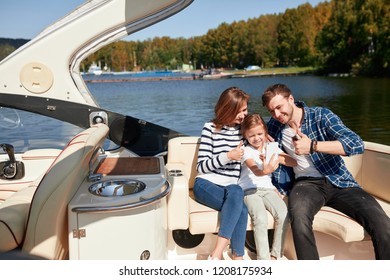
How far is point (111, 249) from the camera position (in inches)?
77.9

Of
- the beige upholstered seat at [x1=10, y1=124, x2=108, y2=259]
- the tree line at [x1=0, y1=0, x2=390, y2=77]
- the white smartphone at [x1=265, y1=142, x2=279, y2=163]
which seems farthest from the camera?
the tree line at [x1=0, y1=0, x2=390, y2=77]

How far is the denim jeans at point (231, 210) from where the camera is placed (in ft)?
7.77

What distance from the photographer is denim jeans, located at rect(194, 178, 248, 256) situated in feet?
7.77

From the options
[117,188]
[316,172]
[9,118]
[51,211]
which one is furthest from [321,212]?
[9,118]

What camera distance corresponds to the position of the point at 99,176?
2.33m

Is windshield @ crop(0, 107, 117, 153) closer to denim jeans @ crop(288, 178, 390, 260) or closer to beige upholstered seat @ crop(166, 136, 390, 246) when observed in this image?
beige upholstered seat @ crop(166, 136, 390, 246)

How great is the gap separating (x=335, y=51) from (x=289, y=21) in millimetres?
23743

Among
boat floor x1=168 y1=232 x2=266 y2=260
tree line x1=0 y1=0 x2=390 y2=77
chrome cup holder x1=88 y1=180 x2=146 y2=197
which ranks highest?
tree line x1=0 y1=0 x2=390 y2=77

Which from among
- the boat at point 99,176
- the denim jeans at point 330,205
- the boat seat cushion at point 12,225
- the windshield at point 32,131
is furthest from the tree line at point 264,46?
the boat seat cushion at point 12,225

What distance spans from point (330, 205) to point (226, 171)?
706 mm

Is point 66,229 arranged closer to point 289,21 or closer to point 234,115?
point 234,115

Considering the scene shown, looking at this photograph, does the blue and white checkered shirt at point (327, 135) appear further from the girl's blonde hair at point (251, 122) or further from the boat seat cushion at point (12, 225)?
the boat seat cushion at point (12, 225)

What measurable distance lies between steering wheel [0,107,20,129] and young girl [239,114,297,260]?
6.56 ft

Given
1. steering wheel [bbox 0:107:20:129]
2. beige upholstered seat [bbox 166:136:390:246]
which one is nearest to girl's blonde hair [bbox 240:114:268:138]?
beige upholstered seat [bbox 166:136:390:246]
